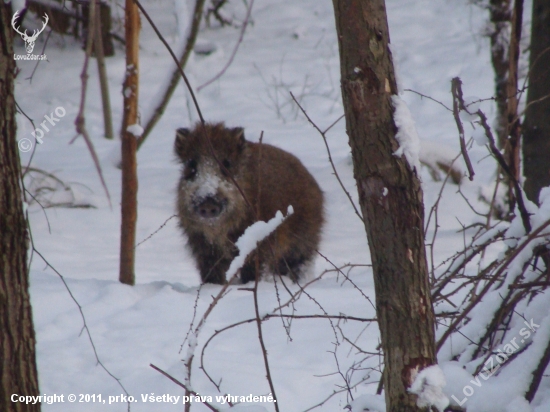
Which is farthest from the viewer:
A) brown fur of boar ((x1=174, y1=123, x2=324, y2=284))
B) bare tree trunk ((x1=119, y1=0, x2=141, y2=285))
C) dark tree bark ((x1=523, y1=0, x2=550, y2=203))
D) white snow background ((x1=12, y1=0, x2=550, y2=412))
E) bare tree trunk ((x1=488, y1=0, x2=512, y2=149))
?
bare tree trunk ((x1=488, y1=0, x2=512, y2=149))

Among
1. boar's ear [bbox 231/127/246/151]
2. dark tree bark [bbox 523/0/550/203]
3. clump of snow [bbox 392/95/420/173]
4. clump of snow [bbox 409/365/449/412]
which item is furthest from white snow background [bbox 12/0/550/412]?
dark tree bark [bbox 523/0/550/203]

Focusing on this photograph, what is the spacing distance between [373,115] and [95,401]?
178 centimetres

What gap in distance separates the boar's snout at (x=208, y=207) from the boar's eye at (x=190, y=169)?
1.19ft

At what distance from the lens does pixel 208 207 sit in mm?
4852

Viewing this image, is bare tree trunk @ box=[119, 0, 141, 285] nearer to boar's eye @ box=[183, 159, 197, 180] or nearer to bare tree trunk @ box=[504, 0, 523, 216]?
boar's eye @ box=[183, 159, 197, 180]

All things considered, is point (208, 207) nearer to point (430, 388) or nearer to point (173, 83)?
point (173, 83)

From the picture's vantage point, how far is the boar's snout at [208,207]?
15.9ft

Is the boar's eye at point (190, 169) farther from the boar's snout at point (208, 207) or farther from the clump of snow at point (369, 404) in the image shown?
the clump of snow at point (369, 404)

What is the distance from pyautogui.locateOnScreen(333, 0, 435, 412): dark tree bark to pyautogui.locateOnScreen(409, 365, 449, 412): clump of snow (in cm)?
2

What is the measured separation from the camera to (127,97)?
468cm

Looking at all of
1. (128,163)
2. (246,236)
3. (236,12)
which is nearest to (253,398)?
(246,236)

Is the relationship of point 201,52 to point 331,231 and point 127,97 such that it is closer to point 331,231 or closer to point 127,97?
point 331,231

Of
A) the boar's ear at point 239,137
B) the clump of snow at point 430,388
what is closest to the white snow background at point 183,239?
the clump of snow at point 430,388

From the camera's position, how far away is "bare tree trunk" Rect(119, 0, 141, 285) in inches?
181
